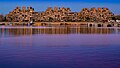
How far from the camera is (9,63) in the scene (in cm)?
1463

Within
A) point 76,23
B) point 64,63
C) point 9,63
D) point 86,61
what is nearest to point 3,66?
point 9,63

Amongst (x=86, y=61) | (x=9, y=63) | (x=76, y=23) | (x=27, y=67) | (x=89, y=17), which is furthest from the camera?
(x=89, y=17)

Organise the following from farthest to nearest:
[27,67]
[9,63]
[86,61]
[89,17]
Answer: [89,17], [86,61], [9,63], [27,67]

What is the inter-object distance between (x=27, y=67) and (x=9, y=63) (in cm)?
135

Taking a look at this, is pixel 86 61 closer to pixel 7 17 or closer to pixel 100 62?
pixel 100 62

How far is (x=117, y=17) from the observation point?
542ft

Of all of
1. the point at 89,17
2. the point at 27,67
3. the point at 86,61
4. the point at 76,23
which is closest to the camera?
the point at 27,67

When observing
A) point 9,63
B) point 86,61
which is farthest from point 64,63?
point 9,63

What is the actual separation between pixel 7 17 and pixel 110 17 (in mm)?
50772

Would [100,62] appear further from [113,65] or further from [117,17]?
[117,17]

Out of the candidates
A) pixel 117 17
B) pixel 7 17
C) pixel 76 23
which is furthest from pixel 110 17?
pixel 7 17

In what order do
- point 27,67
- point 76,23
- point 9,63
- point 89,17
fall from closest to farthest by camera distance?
point 27,67
point 9,63
point 76,23
point 89,17

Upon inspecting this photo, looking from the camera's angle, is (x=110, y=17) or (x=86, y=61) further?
(x=110, y=17)

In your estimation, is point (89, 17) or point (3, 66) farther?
point (89, 17)
